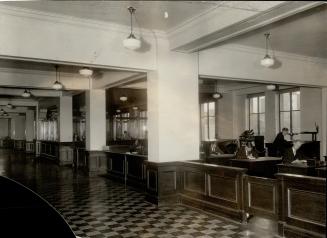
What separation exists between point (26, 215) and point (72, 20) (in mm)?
5027

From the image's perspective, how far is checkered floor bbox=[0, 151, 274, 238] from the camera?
5273 millimetres

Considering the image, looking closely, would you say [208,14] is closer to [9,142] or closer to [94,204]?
[94,204]

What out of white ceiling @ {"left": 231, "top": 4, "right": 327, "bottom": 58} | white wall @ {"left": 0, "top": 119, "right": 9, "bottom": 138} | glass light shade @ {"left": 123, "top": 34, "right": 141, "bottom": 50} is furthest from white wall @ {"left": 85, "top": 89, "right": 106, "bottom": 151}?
white wall @ {"left": 0, "top": 119, "right": 9, "bottom": 138}

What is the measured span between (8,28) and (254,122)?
459 inches

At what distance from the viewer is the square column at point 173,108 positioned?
23.7 ft

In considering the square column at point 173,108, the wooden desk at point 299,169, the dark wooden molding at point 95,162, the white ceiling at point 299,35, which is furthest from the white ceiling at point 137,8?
the dark wooden molding at point 95,162

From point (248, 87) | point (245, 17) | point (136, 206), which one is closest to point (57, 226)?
point (245, 17)

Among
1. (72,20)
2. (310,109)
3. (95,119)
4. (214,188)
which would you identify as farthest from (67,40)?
(310,109)

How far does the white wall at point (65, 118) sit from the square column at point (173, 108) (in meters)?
9.65

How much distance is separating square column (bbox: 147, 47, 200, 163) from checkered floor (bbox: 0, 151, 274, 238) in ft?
3.96

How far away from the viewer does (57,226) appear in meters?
1.86

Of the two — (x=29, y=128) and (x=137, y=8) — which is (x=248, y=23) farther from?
(x=29, y=128)

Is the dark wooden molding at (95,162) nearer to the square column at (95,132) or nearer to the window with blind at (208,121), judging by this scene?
the square column at (95,132)

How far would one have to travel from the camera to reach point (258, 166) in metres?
7.84
